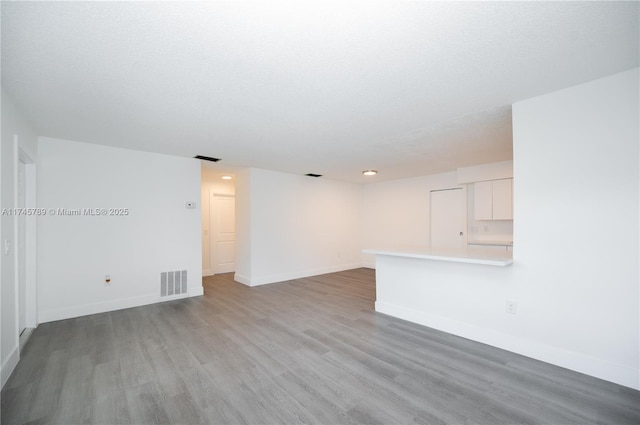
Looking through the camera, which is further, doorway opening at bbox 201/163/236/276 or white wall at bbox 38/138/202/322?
doorway opening at bbox 201/163/236/276

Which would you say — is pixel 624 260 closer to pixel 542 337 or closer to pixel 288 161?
pixel 542 337

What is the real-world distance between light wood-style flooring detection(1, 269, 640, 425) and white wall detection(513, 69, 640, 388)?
337mm

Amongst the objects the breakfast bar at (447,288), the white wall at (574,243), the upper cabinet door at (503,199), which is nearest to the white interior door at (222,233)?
the breakfast bar at (447,288)

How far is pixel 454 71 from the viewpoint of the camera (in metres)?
2.14

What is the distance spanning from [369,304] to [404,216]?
3.46 metres

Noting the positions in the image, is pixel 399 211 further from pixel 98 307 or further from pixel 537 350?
pixel 98 307

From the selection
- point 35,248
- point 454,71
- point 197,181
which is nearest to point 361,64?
point 454,71

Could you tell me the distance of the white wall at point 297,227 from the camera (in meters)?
5.85

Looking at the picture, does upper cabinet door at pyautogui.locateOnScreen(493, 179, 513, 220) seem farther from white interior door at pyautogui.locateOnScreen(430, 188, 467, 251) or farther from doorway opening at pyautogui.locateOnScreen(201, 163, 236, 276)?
doorway opening at pyautogui.locateOnScreen(201, 163, 236, 276)

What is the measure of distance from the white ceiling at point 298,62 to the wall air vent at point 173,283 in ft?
7.90

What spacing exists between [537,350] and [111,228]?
5592mm

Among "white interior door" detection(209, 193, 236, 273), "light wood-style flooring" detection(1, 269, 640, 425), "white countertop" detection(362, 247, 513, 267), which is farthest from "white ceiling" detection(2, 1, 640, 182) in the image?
"white interior door" detection(209, 193, 236, 273)

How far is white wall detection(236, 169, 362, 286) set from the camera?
585 centimetres

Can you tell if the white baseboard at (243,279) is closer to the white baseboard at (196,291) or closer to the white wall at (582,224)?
the white baseboard at (196,291)
